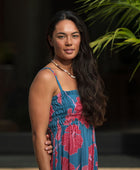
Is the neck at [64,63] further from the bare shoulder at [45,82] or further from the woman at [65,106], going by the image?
the bare shoulder at [45,82]

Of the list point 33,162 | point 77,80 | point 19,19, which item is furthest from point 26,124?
point 77,80

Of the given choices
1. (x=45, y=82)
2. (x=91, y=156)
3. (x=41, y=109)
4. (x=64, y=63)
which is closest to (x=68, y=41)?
(x=64, y=63)

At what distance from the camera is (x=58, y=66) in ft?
6.82

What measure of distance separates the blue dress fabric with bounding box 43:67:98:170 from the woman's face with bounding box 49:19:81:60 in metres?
0.16

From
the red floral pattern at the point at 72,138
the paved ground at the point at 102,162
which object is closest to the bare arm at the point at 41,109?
the red floral pattern at the point at 72,138

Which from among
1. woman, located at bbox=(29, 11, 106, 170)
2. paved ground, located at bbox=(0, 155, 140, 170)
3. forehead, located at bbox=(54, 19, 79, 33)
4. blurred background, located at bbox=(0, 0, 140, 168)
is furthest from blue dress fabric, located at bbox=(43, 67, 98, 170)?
blurred background, located at bbox=(0, 0, 140, 168)

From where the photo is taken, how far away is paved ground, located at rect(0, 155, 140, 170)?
18.0 feet

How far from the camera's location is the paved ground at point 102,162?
5.49 m

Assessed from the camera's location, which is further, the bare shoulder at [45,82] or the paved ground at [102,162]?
the paved ground at [102,162]

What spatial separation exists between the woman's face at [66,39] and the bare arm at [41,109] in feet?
0.53

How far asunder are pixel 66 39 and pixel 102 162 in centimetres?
391

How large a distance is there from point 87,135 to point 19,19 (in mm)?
4540

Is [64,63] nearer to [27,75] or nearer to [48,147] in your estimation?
[48,147]

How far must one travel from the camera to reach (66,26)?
6.68ft
